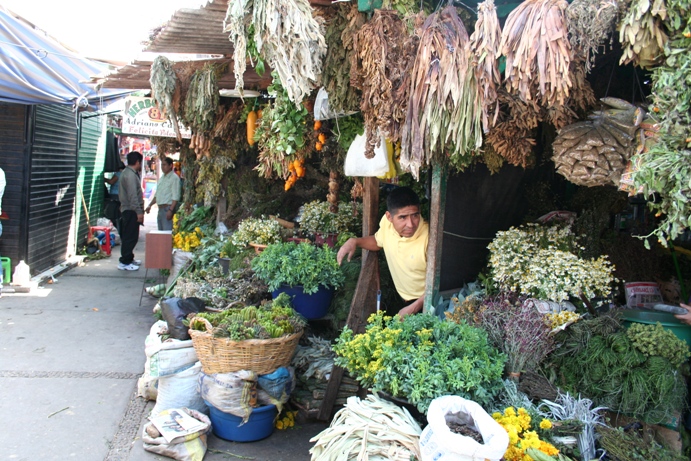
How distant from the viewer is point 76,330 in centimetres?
712

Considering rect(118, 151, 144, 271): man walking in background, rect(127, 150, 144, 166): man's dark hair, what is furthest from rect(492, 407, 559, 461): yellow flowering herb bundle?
rect(127, 150, 144, 166): man's dark hair

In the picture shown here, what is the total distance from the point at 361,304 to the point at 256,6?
251 centimetres

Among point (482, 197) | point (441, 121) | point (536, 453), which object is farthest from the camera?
point (482, 197)

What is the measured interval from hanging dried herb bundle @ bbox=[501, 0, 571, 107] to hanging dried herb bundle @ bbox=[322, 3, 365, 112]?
3.73 feet

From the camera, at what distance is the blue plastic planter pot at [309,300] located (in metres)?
5.21

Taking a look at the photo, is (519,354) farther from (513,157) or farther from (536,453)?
(513,157)

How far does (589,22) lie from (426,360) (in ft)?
6.21

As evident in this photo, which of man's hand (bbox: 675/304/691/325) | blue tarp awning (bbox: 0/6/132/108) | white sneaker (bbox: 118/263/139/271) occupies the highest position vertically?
blue tarp awning (bbox: 0/6/132/108)

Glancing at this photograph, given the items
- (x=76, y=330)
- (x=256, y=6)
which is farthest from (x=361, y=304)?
(x=76, y=330)

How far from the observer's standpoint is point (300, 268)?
511 cm

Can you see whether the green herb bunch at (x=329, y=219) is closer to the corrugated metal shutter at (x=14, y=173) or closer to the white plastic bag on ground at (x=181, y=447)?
the white plastic bag on ground at (x=181, y=447)

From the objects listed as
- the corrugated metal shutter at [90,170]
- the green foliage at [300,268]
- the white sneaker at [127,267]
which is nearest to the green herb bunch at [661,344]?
the green foliage at [300,268]

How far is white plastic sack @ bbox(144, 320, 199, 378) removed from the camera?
4586 millimetres

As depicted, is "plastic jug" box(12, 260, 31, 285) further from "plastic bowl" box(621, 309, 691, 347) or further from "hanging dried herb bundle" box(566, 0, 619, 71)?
"hanging dried herb bundle" box(566, 0, 619, 71)
